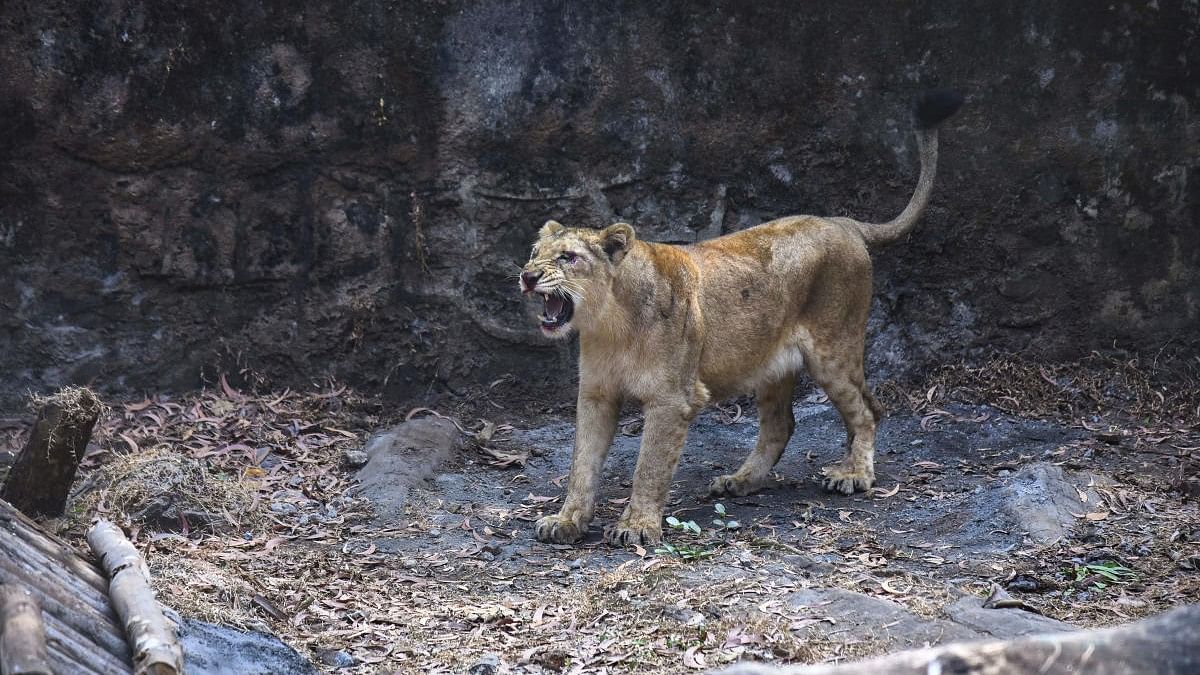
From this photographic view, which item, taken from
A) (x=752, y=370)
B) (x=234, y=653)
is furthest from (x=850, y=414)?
(x=234, y=653)

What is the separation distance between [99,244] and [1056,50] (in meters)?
7.72

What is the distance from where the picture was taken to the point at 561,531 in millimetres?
7582

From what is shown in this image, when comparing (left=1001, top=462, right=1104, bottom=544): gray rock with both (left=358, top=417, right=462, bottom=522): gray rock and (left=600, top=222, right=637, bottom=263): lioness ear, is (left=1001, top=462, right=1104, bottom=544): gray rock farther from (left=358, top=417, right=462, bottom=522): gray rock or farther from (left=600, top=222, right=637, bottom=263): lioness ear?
(left=358, top=417, right=462, bottom=522): gray rock

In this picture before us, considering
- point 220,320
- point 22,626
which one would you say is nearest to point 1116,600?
point 22,626

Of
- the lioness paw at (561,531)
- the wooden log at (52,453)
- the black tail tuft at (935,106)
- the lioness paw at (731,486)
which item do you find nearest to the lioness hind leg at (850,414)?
the lioness paw at (731,486)

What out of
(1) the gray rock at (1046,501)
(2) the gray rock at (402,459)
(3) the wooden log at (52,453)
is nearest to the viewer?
(3) the wooden log at (52,453)

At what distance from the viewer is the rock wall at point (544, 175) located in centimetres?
969

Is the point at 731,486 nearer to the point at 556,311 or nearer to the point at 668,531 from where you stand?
the point at 668,531

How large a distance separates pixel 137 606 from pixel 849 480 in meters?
5.02

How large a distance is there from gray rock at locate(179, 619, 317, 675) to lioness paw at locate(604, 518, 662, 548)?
240 cm

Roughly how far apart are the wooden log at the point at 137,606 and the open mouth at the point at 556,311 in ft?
8.86

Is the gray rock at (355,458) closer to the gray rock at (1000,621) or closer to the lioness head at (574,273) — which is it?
the lioness head at (574,273)

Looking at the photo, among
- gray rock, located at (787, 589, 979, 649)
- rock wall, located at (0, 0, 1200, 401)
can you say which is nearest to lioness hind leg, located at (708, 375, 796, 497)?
rock wall, located at (0, 0, 1200, 401)

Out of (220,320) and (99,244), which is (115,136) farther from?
(220,320)
